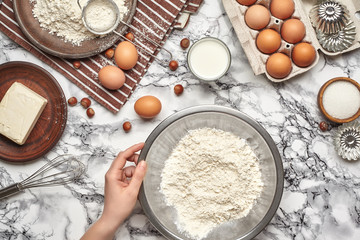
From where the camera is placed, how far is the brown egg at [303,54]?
148 centimetres

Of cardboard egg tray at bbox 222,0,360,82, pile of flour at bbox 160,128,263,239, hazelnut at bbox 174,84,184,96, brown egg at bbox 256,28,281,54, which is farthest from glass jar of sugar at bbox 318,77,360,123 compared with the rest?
hazelnut at bbox 174,84,184,96

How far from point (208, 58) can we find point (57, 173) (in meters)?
0.77

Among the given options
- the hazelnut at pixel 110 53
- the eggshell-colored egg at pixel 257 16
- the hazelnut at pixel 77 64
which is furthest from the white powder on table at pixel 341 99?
the hazelnut at pixel 77 64

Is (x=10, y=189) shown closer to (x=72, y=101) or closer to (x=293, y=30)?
(x=72, y=101)

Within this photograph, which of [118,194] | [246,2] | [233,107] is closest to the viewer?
[118,194]

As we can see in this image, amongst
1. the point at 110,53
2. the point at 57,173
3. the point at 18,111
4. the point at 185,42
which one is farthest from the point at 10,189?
the point at 185,42

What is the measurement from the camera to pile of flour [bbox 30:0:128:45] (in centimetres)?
152

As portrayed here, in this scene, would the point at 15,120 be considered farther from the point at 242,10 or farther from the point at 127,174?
the point at 242,10

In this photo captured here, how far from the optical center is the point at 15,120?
1536 millimetres

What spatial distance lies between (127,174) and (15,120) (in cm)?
48

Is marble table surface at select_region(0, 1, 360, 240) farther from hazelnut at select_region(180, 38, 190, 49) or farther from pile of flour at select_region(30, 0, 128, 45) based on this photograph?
pile of flour at select_region(30, 0, 128, 45)

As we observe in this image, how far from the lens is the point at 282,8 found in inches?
58.4

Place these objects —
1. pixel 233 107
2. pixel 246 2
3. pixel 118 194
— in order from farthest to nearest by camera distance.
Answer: pixel 233 107 < pixel 246 2 < pixel 118 194

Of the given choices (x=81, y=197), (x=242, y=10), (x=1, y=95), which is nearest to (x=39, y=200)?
Answer: (x=81, y=197)
